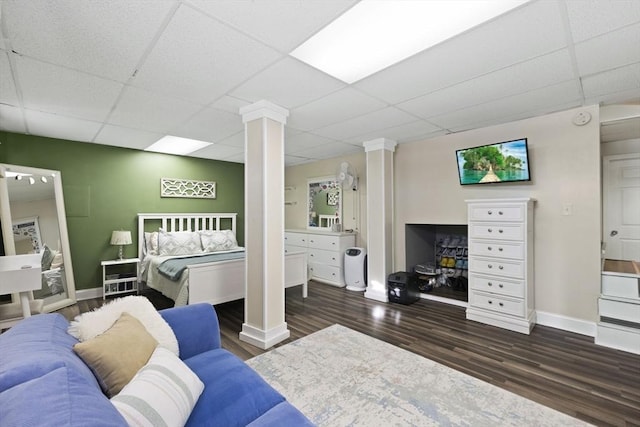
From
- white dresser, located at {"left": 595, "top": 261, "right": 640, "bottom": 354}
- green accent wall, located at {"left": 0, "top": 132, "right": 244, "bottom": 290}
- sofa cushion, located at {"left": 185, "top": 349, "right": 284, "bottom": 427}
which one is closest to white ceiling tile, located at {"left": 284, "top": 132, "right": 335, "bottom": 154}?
green accent wall, located at {"left": 0, "top": 132, "right": 244, "bottom": 290}

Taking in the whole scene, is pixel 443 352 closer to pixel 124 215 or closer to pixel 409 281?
pixel 409 281

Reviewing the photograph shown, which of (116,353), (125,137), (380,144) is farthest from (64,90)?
(380,144)

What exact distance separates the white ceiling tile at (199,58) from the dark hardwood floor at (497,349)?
241cm

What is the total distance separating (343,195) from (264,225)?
2.92 metres

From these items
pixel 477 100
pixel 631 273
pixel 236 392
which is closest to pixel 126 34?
pixel 236 392

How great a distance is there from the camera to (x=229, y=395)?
1.34 metres

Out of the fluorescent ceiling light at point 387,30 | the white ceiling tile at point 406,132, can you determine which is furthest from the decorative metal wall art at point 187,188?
the fluorescent ceiling light at point 387,30

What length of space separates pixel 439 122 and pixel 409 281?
2174mm

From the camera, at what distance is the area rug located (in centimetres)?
184

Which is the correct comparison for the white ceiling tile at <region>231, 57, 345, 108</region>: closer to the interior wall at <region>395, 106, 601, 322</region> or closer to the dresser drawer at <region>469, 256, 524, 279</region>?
the interior wall at <region>395, 106, 601, 322</region>

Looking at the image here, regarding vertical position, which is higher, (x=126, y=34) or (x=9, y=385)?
(x=126, y=34)

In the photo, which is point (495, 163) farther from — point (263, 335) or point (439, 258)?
point (263, 335)

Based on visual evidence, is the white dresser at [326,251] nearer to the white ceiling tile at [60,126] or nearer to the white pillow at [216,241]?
the white pillow at [216,241]

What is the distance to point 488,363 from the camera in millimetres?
2512
